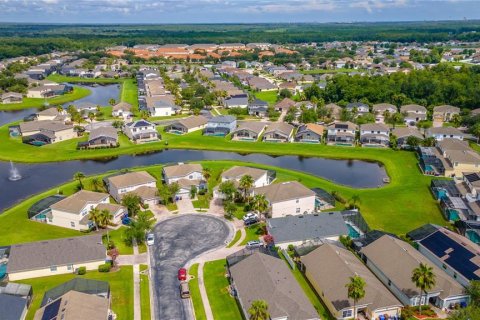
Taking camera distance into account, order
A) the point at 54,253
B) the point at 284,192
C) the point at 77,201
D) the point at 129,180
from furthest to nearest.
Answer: the point at 129,180, the point at 284,192, the point at 77,201, the point at 54,253

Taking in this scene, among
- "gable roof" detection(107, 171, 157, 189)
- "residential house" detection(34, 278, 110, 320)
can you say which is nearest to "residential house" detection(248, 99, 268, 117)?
"gable roof" detection(107, 171, 157, 189)

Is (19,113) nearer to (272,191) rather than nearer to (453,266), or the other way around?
(272,191)

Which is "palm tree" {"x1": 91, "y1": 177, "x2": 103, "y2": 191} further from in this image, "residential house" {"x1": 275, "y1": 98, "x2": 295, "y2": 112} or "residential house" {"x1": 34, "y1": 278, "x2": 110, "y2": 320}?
"residential house" {"x1": 275, "y1": 98, "x2": 295, "y2": 112}

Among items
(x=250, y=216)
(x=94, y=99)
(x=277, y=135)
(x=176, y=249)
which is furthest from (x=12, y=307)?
(x=94, y=99)

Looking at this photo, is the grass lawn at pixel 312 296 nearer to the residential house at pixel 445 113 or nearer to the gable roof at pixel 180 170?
the gable roof at pixel 180 170

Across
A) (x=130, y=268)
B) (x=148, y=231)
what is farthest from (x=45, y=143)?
(x=130, y=268)

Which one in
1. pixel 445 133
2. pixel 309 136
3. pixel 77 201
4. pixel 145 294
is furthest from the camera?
pixel 309 136

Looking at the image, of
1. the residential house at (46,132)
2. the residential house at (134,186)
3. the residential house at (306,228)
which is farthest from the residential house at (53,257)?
the residential house at (46,132)

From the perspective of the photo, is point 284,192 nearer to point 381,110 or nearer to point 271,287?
point 271,287
